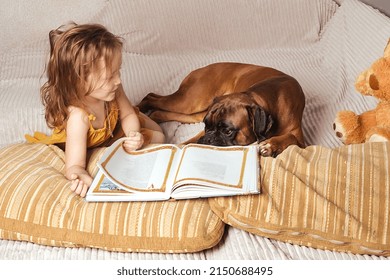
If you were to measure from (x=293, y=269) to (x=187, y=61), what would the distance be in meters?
1.80

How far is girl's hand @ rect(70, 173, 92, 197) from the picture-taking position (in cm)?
172

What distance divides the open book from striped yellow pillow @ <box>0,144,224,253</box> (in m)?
0.04

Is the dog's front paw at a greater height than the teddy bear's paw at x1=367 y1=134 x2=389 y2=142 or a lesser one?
lesser

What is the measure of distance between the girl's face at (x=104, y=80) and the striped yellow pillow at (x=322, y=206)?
59cm

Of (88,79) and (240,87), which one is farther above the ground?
(88,79)

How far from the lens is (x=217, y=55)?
316 cm

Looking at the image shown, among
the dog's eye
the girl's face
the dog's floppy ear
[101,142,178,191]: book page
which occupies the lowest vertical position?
the dog's eye

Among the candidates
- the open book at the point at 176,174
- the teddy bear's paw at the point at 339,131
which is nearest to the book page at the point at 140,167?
the open book at the point at 176,174

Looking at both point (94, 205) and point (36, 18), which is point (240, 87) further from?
point (36, 18)

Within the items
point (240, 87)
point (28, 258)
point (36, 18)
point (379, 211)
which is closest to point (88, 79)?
point (28, 258)

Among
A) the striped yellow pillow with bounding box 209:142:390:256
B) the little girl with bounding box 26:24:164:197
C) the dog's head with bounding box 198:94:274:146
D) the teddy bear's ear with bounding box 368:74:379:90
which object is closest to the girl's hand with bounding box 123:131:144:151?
the little girl with bounding box 26:24:164:197

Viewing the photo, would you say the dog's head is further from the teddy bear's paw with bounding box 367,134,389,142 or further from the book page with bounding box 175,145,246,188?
the teddy bear's paw with bounding box 367,134,389,142

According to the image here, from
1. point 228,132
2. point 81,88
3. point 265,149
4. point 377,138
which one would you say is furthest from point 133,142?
point 377,138

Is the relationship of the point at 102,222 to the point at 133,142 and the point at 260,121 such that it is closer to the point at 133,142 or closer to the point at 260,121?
the point at 133,142
